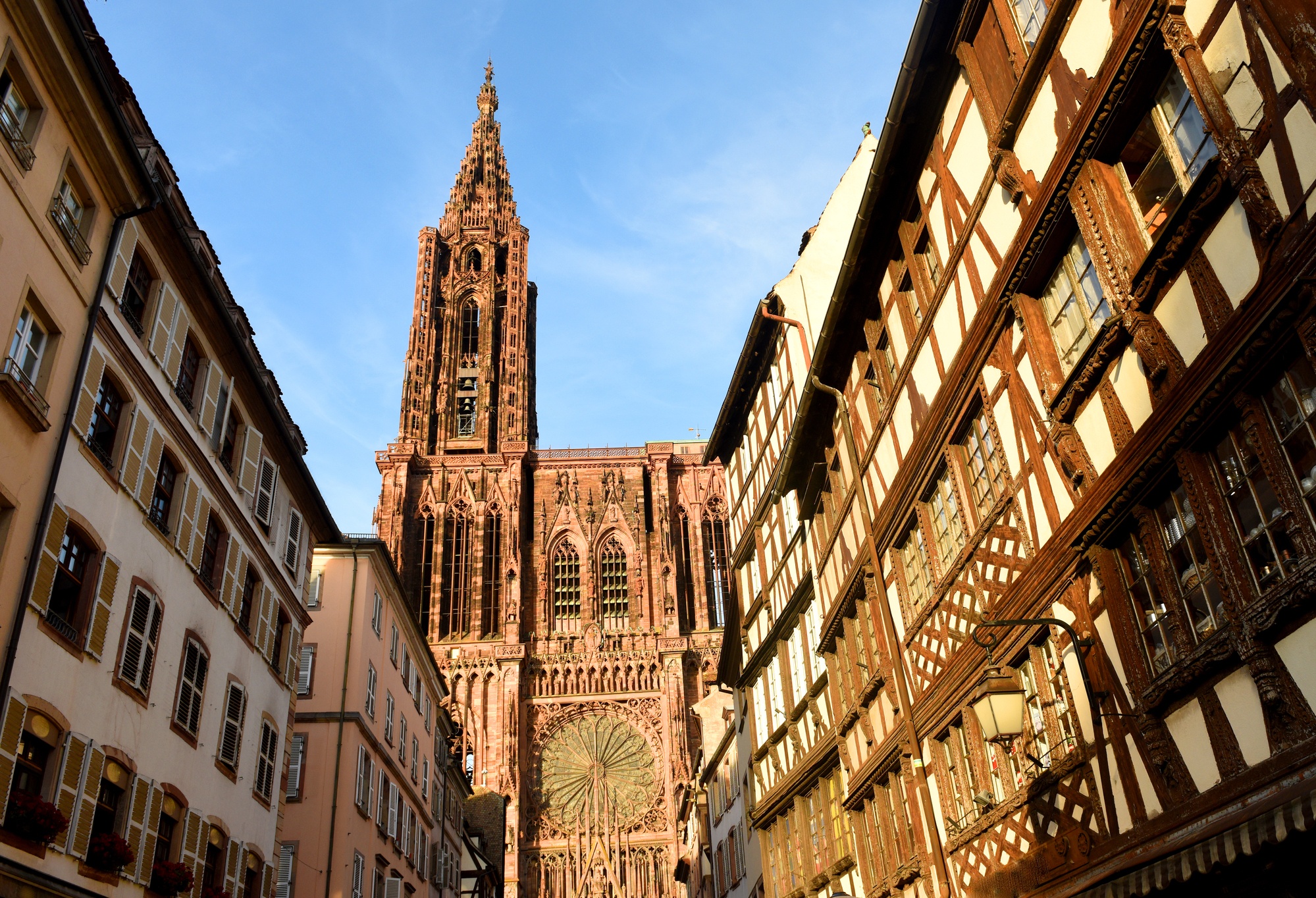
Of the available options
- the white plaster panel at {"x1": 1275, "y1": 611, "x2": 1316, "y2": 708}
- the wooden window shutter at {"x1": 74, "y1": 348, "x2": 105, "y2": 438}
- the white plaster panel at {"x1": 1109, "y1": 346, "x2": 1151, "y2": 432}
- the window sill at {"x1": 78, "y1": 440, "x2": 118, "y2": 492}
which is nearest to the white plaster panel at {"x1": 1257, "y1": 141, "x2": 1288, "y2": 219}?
the white plaster panel at {"x1": 1109, "y1": 346, "x2": 1151, "y2": 432}

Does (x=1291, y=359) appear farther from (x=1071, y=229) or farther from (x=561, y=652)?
(x=561, y=652)

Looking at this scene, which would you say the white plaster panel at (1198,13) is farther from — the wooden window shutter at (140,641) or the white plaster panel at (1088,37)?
the wooden window shutter at (140,641)

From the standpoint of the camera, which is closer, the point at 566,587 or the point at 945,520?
the point at 945,520

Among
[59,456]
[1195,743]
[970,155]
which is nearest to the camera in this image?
[1195,743]

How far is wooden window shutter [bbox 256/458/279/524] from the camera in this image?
1838 centimetres

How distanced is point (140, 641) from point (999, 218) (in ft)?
35.3

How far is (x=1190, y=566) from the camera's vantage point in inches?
301

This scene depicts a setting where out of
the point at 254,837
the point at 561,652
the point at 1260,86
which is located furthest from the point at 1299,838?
the point at 561,652

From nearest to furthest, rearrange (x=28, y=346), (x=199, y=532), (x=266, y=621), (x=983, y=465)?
(x=28, y=346)
(x=983, y=465)
(x=199, y=532)
(x=266, y=621)

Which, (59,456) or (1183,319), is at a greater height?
(59,456)

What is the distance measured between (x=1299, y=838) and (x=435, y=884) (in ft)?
95.7

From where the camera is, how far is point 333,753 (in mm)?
22250

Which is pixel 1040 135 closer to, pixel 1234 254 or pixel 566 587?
pixel 1234 254

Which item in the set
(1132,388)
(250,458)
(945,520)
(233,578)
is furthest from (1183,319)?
(250,458)
